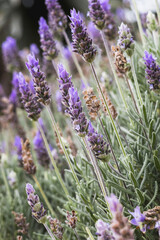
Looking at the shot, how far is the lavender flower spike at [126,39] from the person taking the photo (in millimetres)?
759

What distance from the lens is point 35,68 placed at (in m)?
0.73

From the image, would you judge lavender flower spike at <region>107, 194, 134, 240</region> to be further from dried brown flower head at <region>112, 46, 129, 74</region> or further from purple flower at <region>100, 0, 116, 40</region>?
purple flower at <region>100, 0, 116, 40</region>

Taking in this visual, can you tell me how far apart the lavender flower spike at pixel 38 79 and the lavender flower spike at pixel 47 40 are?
0.39 m

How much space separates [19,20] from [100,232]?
211 inches

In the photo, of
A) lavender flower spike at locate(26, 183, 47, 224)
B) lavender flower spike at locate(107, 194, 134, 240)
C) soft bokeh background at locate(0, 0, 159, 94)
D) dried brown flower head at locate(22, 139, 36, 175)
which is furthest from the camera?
soft bokeh background at locate(0, 0, 159, 94)

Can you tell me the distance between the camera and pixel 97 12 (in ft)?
2.64

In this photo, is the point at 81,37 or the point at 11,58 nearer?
the point at 81,37

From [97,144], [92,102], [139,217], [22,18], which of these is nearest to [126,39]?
[92,102]

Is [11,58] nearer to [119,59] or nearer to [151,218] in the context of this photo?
[119,59]

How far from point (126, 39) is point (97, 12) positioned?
121mm

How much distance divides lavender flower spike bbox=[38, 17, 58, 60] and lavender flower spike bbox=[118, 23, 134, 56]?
414 millimetres

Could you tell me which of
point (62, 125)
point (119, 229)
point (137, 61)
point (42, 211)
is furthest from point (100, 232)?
point (62, 125)

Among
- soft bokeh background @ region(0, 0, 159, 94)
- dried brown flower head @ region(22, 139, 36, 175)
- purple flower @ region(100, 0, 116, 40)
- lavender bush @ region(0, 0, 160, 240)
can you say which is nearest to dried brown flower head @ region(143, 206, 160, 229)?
lavender bush @ region(0, 0, 160, 240)

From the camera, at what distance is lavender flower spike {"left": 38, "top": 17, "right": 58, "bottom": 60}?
43.3 inches
